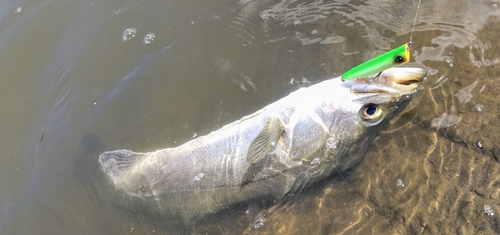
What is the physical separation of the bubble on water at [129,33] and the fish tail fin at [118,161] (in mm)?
1743

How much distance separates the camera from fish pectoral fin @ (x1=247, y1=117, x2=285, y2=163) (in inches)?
127

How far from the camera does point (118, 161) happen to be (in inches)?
155

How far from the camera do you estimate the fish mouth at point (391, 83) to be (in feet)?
9.56

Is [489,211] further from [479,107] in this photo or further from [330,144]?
[330,144]

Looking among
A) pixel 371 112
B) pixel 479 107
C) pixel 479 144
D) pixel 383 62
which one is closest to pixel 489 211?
pixel 479 144

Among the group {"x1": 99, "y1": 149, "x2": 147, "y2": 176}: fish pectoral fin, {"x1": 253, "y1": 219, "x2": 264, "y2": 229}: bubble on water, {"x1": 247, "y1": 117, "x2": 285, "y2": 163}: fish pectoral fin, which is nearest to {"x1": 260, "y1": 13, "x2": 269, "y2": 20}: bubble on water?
{"x1": 247, "y1": 117, "x2": 285, "y2": 163}: fish pectoral fin

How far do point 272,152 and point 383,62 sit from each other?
1380 mm

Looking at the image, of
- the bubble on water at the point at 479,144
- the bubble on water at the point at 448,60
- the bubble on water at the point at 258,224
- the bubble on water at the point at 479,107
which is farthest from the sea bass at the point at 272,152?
the bubble on water at the point at 448,60

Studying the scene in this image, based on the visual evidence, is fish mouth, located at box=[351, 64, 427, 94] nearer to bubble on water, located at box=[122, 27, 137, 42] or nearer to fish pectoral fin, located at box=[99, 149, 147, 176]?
fish pectoral fin, located at box=[99, 149, 147, 176]

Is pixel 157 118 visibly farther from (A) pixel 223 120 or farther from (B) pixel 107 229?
(B) pixel 107 229

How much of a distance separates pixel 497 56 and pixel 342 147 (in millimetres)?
2261

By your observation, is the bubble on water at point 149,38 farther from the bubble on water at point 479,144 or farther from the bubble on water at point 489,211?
the bubble on water at point 489,211

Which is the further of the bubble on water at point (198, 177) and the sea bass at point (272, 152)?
the bubble on water at point (198, 177)

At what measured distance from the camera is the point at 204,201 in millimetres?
3789
